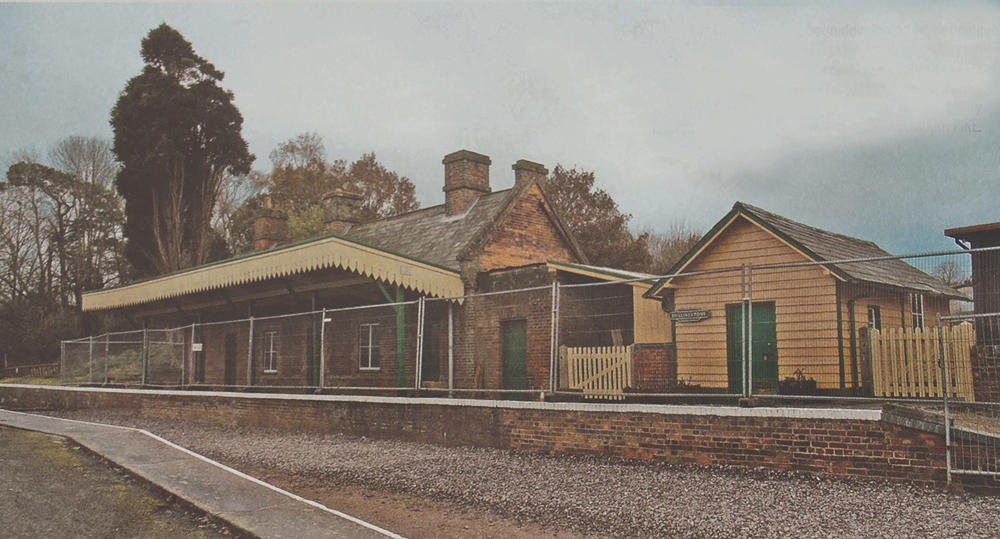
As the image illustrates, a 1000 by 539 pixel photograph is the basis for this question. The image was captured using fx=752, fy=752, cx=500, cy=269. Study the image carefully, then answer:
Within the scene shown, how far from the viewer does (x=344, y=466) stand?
392 inches

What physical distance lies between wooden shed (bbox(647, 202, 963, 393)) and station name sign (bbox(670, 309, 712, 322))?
0.08 ft

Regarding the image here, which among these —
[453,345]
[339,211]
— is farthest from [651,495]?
[339,211]

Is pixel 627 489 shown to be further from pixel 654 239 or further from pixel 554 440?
pixel 654 239

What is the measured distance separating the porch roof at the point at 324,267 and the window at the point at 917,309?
8.71m

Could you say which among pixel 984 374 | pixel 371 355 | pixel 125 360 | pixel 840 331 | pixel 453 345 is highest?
pixel 840 331

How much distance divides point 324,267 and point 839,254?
32.8ft

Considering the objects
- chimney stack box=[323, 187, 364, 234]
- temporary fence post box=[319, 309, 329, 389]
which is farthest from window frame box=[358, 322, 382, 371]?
chimney stack box=[323, 187, 364, 234]

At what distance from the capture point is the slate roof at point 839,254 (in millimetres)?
11523

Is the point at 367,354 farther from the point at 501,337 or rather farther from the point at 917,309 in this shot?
the point at 917,309

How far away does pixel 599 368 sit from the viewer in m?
13.2

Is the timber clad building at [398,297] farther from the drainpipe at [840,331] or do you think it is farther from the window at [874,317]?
the window at [874,317]

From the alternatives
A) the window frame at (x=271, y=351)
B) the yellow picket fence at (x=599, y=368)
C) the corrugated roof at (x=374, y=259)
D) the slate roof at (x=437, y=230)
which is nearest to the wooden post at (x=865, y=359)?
the yellow picket fence at (x=599, y=368)

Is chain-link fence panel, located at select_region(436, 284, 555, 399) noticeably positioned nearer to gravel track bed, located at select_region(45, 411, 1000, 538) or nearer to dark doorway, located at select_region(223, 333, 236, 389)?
gravel track bed, located at select_region(45, 411, 1000, 538)

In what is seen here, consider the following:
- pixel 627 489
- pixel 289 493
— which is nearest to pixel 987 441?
pixel 627 489
